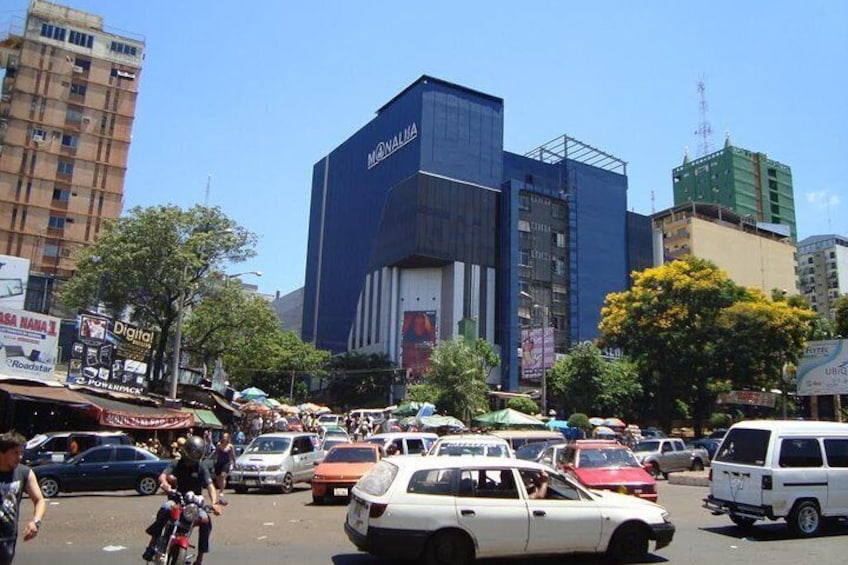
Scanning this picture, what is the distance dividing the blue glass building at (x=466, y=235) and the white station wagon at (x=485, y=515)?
57.2m

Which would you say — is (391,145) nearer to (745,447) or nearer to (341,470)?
(341,470)

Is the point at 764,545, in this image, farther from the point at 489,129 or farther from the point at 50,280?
the point at 489,129

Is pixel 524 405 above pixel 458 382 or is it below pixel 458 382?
below

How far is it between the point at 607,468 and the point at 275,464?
901 centimetres

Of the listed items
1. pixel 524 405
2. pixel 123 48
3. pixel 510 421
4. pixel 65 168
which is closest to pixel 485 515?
pixel 510 421

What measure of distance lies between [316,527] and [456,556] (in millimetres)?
4864

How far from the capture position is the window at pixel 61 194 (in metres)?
64.9

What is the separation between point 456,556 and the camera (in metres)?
8.31

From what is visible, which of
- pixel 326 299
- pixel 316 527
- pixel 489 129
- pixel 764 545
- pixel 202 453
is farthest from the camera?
pixel 326 299

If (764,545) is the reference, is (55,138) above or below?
above

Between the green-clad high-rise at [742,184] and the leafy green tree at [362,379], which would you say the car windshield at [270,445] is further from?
the green-clad high-rise at [742,184]

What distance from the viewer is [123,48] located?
70875 millimetres

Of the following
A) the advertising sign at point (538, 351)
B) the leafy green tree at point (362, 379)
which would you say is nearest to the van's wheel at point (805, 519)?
the advertising sign at point (538, 351)

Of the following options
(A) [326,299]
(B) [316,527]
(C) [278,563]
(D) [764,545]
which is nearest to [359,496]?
(C) [278,563]
